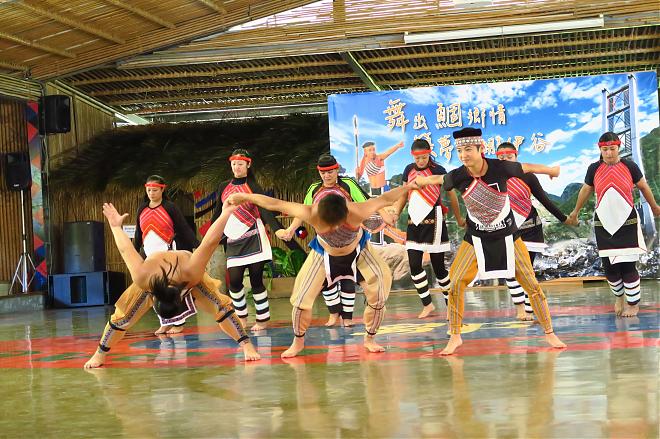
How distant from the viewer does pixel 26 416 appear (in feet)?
12.4

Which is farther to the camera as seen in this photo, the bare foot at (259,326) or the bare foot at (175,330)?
the bare foot at (175,330)

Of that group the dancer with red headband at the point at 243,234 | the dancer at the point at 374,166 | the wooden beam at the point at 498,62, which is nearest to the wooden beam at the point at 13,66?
the wooden beam at the point at 498,62

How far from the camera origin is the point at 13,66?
42.4ft

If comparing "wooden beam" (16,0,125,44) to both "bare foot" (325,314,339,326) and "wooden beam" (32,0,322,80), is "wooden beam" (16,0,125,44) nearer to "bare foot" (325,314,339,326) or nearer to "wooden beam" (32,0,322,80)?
"wooden beam" (32,0,322,80)

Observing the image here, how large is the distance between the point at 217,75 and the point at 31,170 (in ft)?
10.4

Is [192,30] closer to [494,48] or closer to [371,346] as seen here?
[494,48]

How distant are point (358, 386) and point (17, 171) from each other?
10790mm

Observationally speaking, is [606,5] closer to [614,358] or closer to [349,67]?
[349,67]

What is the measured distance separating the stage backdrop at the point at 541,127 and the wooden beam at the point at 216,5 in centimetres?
188

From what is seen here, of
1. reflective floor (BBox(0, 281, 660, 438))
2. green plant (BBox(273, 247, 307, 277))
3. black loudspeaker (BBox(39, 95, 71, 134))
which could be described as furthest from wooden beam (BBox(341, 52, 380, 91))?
reflective floor (BBox(0, 281, 660, 438))

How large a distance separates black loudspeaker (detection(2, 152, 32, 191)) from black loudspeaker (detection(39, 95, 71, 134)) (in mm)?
814

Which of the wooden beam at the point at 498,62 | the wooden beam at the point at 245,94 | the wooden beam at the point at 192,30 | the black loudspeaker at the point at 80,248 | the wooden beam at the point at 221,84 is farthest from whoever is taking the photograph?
the wooden beam at the point at 245,94

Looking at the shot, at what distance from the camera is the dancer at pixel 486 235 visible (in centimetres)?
510

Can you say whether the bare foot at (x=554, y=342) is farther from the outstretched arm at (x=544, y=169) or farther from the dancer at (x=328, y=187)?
the dancer at (x=328, y=187)
